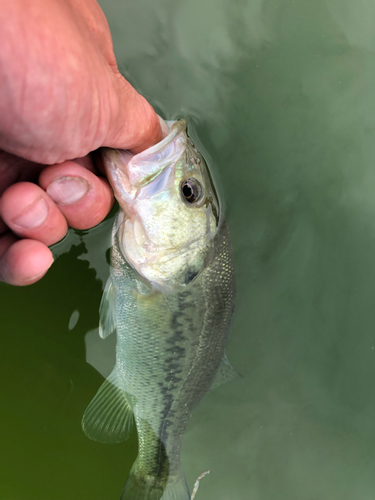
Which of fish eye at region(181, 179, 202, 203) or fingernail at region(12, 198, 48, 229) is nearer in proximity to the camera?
fingernail at region(12, 198, 48, 229)

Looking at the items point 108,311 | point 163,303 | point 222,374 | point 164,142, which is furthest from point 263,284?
point 164,142

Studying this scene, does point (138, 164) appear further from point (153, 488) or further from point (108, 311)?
point (153, 488)

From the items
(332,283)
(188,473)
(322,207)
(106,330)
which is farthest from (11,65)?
(188,473)

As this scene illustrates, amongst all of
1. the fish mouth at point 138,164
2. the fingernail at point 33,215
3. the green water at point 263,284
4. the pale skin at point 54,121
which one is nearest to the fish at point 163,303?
the fish mouth at point 138,164

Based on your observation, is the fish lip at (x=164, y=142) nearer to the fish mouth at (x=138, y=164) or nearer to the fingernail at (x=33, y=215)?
the fish mouth at (x=138, y=164)

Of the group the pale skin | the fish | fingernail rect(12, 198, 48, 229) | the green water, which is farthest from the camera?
the green water

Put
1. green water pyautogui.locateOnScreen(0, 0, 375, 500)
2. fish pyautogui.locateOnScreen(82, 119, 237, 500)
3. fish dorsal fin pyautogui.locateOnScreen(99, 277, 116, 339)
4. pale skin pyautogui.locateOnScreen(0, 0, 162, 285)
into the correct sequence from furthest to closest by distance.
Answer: green water pyautogui.locateOnScreen(0, 0, 375, 500), fish dorsal fin pyautogui.locateOnScreen(99, 277, 116, 339), fish pyautogui.locateOnScreen(82, 119, 237, 500), pale skin pyautogui.locateOnScreen(0, 0, 162, 285)

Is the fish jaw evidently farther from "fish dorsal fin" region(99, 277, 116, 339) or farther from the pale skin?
"fish dorsal fin" region(99, 277, 116, 339)

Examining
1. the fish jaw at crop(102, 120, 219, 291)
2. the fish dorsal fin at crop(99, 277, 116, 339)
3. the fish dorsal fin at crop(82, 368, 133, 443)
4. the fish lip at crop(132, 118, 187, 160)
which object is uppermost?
the fish lip at crop(132, 118, 187, 160)

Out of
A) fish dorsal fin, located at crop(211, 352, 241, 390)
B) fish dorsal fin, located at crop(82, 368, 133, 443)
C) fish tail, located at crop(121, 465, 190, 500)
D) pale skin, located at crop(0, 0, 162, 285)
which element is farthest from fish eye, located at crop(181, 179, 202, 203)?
fish tail, located at crop(121, 465, 190, 500)
